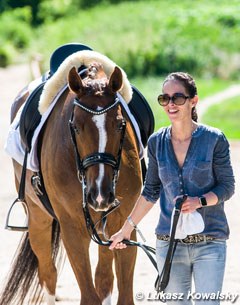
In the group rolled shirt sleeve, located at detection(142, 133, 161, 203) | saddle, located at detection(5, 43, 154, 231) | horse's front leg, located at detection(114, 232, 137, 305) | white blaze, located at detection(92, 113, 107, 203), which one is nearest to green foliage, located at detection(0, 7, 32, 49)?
saddle, located at detection(5, 43, 154, 231)

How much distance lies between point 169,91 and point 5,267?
4.95 meters

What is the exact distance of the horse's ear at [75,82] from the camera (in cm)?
620

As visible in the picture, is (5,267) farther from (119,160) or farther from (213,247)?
(213,247)

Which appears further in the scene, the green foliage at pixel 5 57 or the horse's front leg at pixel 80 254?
the green foliage at pixel 5 57

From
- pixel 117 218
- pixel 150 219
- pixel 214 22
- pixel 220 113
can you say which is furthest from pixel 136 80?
pixel 117 218

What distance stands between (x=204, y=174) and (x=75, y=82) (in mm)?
1446

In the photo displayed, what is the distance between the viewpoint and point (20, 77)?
3250cm

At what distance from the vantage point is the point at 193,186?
5.11m

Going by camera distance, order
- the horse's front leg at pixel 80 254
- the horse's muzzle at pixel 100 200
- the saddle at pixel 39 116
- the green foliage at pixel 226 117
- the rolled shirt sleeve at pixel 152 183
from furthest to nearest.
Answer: the green foliage at pixel 226 117
the saddle at pixel 39 116
the horse's front leg at pixel 80 254
the horse's muzzle at pixel 100 200
the rolled shirt sleeve at pixel 152 183

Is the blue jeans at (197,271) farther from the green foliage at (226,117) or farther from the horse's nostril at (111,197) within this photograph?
the green foliage at (226,117)

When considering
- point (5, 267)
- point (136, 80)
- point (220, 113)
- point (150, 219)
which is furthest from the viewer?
point (136, 80)

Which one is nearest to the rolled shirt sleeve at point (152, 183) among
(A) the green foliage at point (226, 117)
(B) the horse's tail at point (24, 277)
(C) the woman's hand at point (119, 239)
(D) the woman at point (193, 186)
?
(D) the woman at point (193, 186)

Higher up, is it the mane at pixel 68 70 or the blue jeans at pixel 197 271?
the mane at pixel 68 70

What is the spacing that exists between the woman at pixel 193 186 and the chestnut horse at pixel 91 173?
0.79m
